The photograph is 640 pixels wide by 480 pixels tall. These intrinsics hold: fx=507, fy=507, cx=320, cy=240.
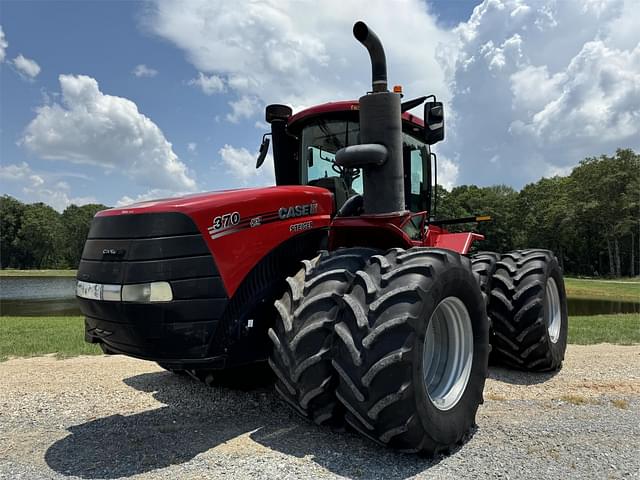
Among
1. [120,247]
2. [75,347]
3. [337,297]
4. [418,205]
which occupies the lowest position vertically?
[75,347]

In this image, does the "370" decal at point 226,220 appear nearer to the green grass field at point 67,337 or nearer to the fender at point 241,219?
the fender at point 241,219

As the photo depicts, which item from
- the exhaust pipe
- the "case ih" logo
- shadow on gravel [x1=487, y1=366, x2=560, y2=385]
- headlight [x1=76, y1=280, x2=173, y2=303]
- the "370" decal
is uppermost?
the exhaust pipe

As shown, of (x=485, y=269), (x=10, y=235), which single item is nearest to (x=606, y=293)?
(x=485, y=269)

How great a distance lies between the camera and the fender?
327 cm

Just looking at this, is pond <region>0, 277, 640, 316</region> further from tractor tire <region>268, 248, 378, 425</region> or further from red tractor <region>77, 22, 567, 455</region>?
tractor tire <region>268, 248, 378, 425</region>

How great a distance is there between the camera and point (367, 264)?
10.9 ft

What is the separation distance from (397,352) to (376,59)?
225cm

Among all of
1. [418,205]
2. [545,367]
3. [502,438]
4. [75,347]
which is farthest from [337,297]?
[75,347]

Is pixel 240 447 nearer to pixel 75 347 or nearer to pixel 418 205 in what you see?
pixel 418 205

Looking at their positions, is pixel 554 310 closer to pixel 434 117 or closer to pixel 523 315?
pixel 523 315

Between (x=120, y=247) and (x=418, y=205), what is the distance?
3.32m

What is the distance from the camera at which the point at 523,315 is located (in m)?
5.08

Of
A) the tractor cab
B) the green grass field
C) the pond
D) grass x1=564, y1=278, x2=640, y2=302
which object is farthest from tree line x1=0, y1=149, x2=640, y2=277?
the tractor cab

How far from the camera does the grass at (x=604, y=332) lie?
26.3 feet
